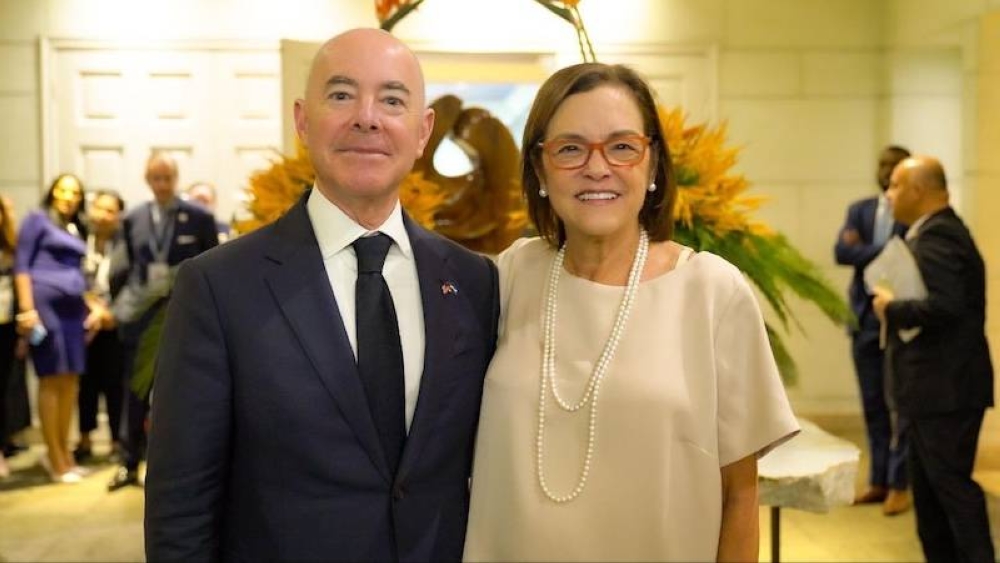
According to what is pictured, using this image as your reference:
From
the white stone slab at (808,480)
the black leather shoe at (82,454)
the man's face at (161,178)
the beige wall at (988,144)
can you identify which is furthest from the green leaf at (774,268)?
the black leather shoe at (82,454)

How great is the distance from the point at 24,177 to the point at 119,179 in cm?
52

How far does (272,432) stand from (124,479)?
439cm

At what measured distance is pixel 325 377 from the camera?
1494mm

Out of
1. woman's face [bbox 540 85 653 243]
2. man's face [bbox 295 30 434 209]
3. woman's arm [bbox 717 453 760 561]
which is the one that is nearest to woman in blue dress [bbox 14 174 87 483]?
man's face [bbox 295 30 434 209]

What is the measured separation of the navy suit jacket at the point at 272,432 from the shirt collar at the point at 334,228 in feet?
0.10

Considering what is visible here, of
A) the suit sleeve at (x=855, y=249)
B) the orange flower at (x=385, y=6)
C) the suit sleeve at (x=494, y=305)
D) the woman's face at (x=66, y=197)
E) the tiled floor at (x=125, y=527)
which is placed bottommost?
the tiled floor at (x=125, y=527)

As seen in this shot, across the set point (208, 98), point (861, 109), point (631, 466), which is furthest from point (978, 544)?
point (208, 98)

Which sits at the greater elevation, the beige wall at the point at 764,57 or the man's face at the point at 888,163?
the beige wall at the point at 764,57

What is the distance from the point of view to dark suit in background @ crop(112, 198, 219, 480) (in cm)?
520

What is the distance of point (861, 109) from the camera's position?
22.4ft

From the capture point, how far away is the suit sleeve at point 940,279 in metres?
3.88

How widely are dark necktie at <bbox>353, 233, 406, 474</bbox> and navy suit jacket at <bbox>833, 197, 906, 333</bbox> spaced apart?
3849 millimetres

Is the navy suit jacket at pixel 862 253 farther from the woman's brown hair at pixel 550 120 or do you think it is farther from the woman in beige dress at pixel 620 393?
the woman in beige dress at pixel 620 393

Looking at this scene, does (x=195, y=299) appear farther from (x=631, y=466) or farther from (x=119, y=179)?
(x=119, y=179)
